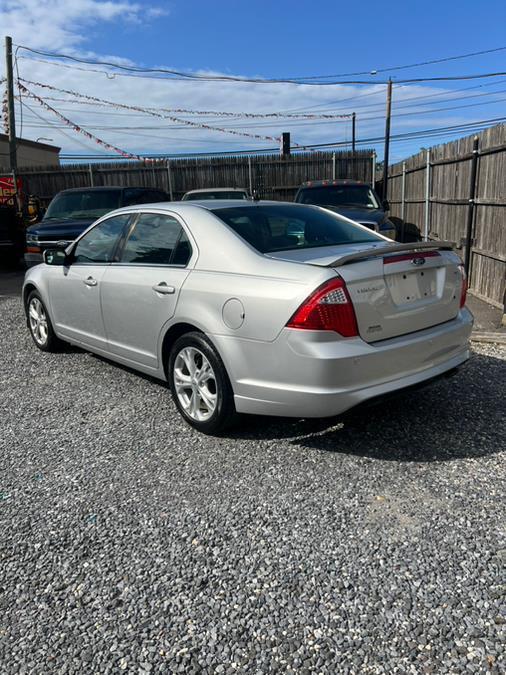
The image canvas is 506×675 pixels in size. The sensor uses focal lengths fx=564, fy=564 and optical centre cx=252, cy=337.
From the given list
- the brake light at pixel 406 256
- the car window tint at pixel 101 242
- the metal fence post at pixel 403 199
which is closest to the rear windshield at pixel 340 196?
the metal fence post at pixel 403 199

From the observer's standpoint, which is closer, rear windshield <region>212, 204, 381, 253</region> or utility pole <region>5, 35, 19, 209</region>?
rear windshield <region>212, 204, 381, 253</region>

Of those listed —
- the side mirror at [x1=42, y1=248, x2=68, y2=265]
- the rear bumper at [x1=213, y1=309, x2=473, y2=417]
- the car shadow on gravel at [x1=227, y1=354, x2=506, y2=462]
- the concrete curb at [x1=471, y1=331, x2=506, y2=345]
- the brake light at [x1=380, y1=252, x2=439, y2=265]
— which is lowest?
the car shadow on gravel at [x1=227, y1=354, x2=506, y2=462]

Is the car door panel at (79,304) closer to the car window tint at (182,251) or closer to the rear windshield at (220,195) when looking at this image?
the car window tint at (182,251)

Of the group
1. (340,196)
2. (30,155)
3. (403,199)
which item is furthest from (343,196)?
(30,155)

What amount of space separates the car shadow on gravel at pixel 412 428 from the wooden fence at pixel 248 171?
16.1 meters

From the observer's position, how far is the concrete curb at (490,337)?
594cm

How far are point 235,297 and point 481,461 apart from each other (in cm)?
178

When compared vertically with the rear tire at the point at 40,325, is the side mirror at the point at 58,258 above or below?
above

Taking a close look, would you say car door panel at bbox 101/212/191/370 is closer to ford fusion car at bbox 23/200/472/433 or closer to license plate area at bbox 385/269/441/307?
ford fusion car at bbox 23/200/472/433

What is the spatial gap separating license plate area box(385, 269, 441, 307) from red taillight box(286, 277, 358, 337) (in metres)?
0.36

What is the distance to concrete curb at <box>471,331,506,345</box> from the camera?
5.94 m

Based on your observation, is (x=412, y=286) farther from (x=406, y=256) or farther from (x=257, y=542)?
(x=257, y=542)

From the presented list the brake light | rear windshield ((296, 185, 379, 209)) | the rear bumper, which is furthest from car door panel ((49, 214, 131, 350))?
rear windshield ((296, 185, 379, 209))

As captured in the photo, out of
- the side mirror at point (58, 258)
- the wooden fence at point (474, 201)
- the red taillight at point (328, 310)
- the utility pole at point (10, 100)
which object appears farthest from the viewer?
the utility pole at point (10, 100)
